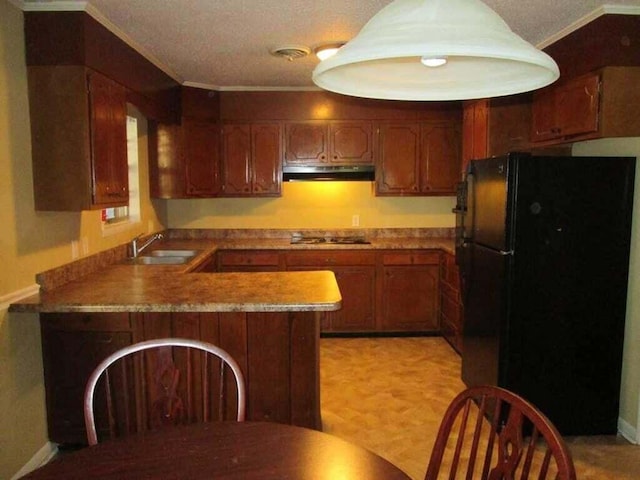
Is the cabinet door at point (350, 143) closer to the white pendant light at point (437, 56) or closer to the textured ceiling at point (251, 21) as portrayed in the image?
the textured ceiling at point (251, 21)

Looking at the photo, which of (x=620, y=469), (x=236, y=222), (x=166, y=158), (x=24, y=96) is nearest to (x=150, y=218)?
(x=166, y=158)

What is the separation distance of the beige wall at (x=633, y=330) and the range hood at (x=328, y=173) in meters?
2.26

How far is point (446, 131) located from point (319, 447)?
4010 mm

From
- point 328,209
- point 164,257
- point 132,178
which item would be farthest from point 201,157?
point 328,209

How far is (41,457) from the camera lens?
8.52ft

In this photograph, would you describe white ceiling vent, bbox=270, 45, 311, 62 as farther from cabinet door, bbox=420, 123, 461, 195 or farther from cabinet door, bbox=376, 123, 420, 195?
cabinet door, bbox=420, 123, 461, 195

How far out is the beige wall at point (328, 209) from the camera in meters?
5.16

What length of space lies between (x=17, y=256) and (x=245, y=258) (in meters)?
2.35

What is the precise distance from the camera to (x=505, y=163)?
2.74 metres

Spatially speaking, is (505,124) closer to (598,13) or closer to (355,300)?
(598,13)

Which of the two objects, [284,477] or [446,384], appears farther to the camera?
[446,384]

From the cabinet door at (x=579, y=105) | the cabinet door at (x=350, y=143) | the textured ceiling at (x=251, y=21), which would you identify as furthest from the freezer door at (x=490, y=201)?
the cabinet door at (x=350, y=143)

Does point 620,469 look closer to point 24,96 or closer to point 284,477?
point 284,477

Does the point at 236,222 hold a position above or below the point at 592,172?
below
